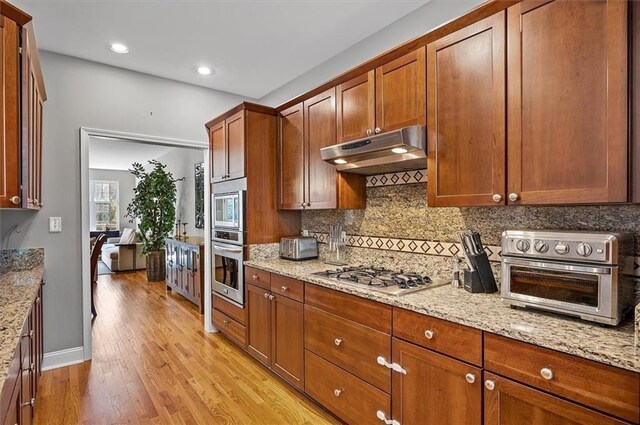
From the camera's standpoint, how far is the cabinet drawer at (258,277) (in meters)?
2.76

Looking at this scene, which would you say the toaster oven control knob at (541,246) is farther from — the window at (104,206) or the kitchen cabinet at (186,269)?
the window at (104,206)

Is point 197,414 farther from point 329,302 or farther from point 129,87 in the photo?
point 129,87

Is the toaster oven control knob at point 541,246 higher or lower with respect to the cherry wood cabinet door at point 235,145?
lower

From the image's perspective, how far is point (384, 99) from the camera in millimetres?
2205

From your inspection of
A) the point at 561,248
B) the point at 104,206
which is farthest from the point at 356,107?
the point at 104,206

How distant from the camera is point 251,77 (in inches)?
142

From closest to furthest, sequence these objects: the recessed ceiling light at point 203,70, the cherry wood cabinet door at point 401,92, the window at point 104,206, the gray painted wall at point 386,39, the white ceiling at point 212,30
Result: the cherry wood cabinet door at point 401,92 → the gray painted wall at point 386,39 → the white ceiling at point 212,30 → the recessed ceiling light at point 203,70 → the window at point 104,206

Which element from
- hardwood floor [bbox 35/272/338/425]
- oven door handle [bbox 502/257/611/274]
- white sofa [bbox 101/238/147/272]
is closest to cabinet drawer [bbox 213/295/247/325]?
hardwood floor [bbox 35/272/338/425]

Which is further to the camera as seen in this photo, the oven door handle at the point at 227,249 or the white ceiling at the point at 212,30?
the oven door handle at the point at 227,249

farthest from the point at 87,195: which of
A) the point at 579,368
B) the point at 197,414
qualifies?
the point at 579,368

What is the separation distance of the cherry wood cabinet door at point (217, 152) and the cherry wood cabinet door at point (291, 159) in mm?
643

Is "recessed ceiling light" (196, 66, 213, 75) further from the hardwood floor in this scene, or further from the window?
the window

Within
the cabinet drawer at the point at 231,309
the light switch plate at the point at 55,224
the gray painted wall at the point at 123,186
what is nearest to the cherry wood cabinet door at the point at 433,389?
the cabinet drawer at the point at 231,309

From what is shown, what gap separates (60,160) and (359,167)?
8.72ft
